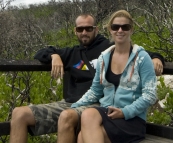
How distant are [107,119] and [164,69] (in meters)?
0.70

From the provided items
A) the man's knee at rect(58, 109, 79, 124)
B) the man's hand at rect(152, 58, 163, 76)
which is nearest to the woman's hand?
the man's knee at rect(58, 109, 79, 124)

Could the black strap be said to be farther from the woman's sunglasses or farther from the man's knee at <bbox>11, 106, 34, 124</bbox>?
the man's knee at <bbox>11, 106, 34, 124</bbox>

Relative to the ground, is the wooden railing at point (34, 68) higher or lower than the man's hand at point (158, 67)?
lower

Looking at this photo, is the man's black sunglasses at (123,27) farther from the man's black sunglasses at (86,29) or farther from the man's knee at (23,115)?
the man's knee at (23,115)

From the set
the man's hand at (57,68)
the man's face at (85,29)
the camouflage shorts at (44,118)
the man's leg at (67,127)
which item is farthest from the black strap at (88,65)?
the man's leg at (67,127)

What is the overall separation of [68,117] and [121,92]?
422mm

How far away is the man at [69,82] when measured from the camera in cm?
336

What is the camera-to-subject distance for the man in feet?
11.0

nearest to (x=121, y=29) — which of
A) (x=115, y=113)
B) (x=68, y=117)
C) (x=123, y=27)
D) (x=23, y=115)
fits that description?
(x=123, y=27)

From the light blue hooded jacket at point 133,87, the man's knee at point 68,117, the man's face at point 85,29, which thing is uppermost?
the man's face at point 85,29

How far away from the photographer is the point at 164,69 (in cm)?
348

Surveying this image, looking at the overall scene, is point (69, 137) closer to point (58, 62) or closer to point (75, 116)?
point (75, 116)

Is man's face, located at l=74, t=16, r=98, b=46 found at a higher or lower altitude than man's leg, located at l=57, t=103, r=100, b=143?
higher

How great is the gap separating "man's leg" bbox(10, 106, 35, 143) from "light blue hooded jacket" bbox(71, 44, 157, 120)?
1.92 feet
